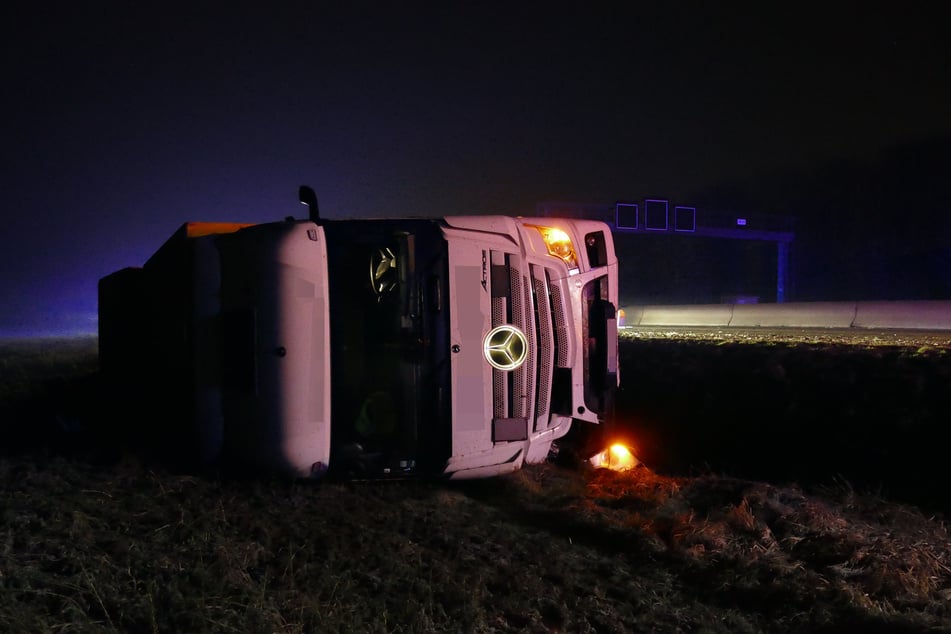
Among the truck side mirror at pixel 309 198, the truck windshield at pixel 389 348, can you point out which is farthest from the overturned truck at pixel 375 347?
the truck side mirror at pixel 309 198

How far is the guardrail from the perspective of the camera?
684 inches

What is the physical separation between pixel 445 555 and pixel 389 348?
5.81 feet

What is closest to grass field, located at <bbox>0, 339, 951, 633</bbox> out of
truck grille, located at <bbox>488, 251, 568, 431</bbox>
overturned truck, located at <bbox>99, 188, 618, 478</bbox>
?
overturned truck, located at <bbox>99, 188, 618, 478</bbox>

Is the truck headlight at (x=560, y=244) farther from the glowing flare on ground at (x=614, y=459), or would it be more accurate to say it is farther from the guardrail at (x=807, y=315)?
the guardrail at (x=807, y=315)

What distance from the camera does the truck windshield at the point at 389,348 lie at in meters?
5.02

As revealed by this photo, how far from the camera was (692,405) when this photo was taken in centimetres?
1002

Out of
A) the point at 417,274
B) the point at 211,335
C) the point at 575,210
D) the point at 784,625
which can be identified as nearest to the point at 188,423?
the point at 211,335

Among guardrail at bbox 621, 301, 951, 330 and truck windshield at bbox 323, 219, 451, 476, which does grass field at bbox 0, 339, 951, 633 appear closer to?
truck windshield at bbox 323, 219, 451, 476

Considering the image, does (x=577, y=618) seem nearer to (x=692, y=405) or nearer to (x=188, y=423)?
(x=188, y=423)

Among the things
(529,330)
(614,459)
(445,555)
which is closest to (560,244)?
(529,330)

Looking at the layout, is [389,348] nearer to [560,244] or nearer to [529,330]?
[529,330]

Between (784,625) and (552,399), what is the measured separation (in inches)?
106

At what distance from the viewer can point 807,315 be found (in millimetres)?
20688

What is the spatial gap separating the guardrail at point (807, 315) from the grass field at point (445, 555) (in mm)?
14154
